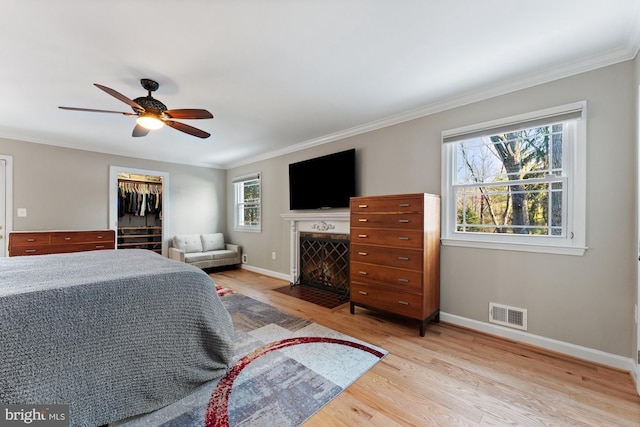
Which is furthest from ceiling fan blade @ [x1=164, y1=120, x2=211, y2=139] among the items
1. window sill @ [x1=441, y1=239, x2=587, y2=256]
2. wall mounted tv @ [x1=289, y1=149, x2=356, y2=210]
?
window sill @ [x1=441, y1=239, x2=587, y2=256]

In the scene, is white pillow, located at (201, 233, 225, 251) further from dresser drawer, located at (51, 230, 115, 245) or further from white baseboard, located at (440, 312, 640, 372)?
white baseboard, located at (440, 312, 640, 372)

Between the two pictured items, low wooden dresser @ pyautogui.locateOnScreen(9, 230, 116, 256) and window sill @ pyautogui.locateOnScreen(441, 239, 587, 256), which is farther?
low wooden dresser @ pyautogui.locateOnScreen(9, 230, 116, 256)

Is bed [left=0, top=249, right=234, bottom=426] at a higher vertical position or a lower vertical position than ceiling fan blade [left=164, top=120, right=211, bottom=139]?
lower

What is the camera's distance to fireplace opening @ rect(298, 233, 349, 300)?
391 cm

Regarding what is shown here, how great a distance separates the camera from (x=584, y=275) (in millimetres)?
2162

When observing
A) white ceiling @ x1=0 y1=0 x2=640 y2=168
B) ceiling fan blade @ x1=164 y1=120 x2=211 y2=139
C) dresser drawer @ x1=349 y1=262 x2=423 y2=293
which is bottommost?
dresser drawer @ x1=349 y1=262 x2=423 y2=293

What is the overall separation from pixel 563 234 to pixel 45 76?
4.69 metres

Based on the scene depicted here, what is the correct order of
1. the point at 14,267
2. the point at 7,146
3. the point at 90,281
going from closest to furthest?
the point at 90,281, the point at 14,267, the point at 7,146

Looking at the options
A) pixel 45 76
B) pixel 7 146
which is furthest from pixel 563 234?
pixel 7 146

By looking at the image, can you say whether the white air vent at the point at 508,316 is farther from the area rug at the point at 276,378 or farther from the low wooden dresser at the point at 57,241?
the low wooden dresser at the point at 57,241

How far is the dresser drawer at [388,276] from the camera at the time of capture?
2.63 meters

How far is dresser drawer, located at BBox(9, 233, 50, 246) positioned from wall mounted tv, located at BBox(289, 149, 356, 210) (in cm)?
362

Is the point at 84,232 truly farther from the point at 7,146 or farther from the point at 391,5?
the point at 391,5

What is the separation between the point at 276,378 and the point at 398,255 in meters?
1.59
